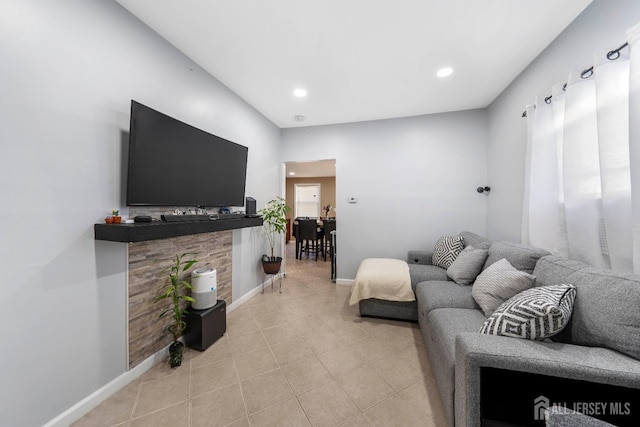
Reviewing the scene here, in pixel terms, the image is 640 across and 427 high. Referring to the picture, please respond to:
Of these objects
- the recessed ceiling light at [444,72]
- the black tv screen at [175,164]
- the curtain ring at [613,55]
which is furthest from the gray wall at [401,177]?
the curtain ring at [613,55]

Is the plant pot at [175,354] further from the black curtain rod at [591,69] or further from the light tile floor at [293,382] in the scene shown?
the black curtain rod at [591,69]

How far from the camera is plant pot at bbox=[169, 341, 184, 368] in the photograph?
5.90 ft

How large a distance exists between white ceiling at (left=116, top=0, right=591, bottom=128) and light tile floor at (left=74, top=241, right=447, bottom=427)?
2.69 meters

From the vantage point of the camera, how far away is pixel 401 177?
3568 mm

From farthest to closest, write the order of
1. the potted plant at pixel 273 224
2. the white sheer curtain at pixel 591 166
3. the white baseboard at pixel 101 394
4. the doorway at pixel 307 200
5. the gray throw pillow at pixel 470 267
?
the doorway at pixel 307 200
the potted plant at pixel 273 224
the gray throw pillow at pixel 470 267
the white baseboard at pixel 101 394
the white sheer curtain at pixel 591 166

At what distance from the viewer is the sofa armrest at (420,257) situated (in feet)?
10.5

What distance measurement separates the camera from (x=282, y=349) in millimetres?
2055

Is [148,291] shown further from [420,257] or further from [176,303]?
[420,257]

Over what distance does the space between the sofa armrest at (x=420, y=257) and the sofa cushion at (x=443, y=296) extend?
882 millimetres

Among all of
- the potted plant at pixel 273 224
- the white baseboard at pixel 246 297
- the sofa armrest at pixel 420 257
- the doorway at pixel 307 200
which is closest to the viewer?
the white baseboard at pixel 246 297

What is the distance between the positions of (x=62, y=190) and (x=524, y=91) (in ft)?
12.8

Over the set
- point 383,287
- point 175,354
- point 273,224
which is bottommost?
point 175,354

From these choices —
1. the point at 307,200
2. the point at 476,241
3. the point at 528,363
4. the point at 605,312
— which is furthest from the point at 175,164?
the point at 307,200

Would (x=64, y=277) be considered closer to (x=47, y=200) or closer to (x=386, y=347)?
(x=47, y=200)
